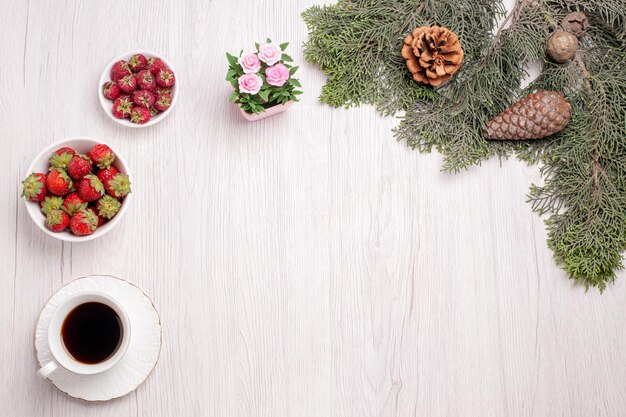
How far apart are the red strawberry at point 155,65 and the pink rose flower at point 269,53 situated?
0.71 feet

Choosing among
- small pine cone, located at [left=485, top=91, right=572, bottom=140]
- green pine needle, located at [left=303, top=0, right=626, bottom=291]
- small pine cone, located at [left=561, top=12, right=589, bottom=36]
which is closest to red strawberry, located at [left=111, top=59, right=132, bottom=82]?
green pine needle, located at [left=303, top=0, right=626, bottom=291]

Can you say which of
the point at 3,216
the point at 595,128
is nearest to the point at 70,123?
the point at 3,216

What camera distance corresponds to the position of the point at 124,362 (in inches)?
44.1

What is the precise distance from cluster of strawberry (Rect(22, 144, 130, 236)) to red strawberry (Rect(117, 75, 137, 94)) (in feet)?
0.45

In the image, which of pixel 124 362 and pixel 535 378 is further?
pixel 535 378

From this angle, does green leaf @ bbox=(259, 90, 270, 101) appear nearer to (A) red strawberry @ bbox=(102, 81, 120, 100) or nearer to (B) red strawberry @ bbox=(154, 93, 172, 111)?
(B) red strawberry @ bbox=(154, 93, 172, 111)

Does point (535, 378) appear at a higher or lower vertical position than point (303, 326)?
lower

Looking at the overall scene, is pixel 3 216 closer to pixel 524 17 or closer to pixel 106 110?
pixel 106 110

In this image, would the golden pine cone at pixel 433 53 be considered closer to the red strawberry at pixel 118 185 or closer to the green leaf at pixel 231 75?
the green leaf at pixel 231 75

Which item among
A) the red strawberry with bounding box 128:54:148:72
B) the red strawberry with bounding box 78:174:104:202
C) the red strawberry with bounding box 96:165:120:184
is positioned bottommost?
the red strawberry with bounding box 78:174:104:202

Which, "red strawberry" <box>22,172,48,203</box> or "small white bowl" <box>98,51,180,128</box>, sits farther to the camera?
"small white bowl" <box>98,51,180,128</box>

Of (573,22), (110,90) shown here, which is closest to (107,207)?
(110,90)

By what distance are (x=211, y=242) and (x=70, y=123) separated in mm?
384

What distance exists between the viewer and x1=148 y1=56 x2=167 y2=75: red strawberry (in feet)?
3.81
